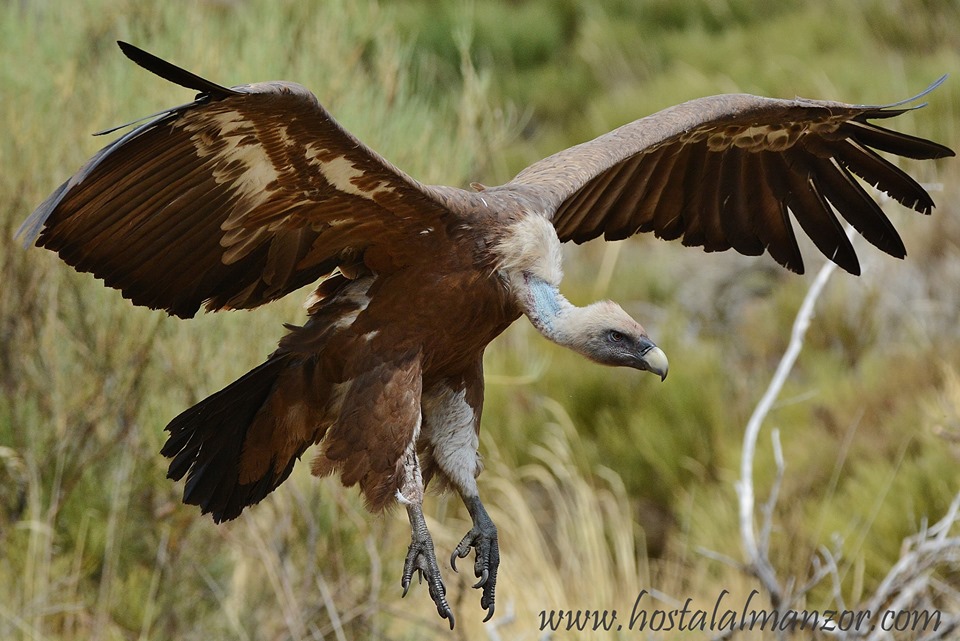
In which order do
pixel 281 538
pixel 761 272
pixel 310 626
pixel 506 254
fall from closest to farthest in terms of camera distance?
pixel 506 254 < pixel 310 626 < pixel 281 538 < pixel 761 272

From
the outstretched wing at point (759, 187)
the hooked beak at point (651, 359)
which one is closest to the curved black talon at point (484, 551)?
the hooked beak at point (651, 359)

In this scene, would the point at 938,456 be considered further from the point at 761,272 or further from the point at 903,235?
the point at 761,272

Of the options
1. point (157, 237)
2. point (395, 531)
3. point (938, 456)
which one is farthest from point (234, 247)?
point (938, 456)

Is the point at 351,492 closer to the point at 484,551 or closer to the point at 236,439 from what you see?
the point at 236,439

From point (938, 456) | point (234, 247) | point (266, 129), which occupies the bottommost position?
point (938, 456)

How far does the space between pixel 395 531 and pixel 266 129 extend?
3.38 m

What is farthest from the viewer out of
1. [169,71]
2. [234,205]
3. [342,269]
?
[342,269]

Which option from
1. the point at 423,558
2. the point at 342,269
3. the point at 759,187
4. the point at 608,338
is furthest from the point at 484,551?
the point at 759,187

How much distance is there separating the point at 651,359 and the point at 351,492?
279 centimetres

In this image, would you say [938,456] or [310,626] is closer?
[310,626]

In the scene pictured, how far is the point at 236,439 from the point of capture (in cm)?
445

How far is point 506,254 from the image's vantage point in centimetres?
405

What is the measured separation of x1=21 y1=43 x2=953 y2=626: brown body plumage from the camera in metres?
3.78

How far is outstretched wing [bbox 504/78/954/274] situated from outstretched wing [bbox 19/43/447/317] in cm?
110
